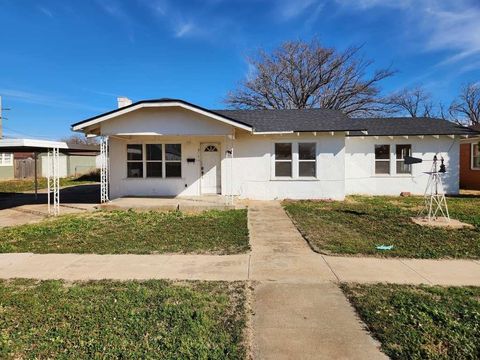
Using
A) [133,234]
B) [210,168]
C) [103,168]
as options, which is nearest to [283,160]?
[210,168]

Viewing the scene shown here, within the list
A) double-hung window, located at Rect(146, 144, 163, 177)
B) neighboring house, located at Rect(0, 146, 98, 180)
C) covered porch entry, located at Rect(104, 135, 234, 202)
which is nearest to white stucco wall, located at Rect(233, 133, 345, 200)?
covered porch entry, located at Rect(104, 135, 234, 202)

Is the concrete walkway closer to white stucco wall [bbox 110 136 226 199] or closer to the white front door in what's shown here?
the white front door

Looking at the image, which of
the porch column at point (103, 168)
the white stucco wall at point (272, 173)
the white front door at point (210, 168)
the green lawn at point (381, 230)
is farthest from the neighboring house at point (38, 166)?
the green lawn at point (381, 230)

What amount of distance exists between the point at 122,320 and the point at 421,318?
3.35 meters

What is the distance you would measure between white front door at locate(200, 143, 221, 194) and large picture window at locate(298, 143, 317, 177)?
354 cm

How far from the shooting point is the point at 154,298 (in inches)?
170

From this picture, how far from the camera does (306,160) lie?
14383 millimetres

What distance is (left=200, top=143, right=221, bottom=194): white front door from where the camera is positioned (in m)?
14.6

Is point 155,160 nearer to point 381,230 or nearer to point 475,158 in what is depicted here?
point 381,230

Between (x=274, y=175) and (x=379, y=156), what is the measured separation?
5863 millimetres

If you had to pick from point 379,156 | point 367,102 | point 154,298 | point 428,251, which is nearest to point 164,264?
point 154,298

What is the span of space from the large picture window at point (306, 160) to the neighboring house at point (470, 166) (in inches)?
408

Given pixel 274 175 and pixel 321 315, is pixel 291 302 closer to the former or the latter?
pixel 321 315

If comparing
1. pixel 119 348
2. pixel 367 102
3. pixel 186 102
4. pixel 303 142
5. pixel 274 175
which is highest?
pixel 367 102
